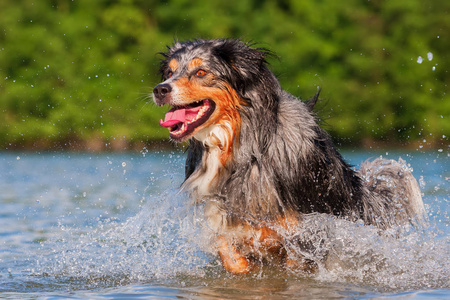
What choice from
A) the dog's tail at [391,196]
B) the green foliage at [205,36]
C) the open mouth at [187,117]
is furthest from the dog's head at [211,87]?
the green foliage at [205,36]

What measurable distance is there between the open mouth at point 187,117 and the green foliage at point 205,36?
2737 centimetres

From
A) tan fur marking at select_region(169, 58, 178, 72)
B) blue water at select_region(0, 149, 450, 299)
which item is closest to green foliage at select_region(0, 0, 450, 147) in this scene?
blue water at select_region(0, 149, 450, 299)

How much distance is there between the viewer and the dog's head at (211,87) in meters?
5.57

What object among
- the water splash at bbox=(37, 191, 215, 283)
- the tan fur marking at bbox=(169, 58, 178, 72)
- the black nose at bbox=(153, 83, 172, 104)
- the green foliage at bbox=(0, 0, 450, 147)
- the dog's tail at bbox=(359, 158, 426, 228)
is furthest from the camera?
the green foliage at bbox=(0, 0, 450, 147)

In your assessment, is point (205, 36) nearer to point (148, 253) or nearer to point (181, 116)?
point (148, 253)

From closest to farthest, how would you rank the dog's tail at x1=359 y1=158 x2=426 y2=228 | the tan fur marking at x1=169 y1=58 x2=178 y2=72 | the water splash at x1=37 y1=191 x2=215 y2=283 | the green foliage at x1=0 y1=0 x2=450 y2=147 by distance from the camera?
the tan fur marking at x1=169 y1=58 x2=178 y2=72 < the water splash at x1=37 y1=191 x2=215 y2=283 < the dog's tail at x1=359 y1=158 x2=426 y2=228 < the green foliage at x1=0 y1=0 x2=450 y2=147

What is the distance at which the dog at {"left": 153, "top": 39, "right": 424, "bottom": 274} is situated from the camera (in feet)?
18.5

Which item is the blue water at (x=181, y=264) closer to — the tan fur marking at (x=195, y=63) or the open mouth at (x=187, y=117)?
the open mouth at (x=187, y=117)

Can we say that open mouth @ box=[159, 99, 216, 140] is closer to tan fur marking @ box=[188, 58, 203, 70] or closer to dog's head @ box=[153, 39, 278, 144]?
dog's head @ box=[153, 39, 278, 144]

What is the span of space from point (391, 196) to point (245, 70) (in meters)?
2.13

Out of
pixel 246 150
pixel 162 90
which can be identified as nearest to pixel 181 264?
pixel 246 150

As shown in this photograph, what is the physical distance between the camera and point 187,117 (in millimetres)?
5629

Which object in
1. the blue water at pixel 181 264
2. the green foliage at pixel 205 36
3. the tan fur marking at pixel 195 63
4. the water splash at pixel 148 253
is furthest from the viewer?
the green foliage at pixel 205 36

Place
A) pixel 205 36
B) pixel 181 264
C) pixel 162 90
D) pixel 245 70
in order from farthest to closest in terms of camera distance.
A: pixel 205 36, pixel 181 264, pixel 245 70, pixel 162 90
